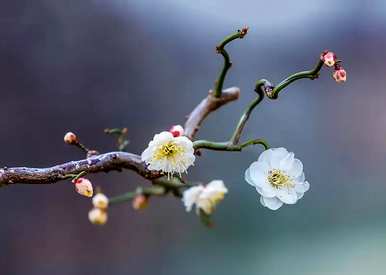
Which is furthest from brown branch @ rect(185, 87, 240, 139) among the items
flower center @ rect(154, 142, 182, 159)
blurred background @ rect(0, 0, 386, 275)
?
blurred background @ rect(0, 0, 386, 275)

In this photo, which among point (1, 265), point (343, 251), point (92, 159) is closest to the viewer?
point (92, 159)

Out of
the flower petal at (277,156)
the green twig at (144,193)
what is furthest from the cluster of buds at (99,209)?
the flower petal at (277,156)

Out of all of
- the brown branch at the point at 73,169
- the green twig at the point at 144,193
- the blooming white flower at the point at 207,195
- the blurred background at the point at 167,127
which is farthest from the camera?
the blurred background at the point at 167,127

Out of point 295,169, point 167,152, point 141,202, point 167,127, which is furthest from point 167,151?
point 167,127

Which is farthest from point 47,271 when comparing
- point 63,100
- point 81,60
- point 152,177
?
point 152,177

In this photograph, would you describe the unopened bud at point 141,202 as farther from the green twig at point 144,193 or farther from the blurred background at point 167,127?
the blurred background at point 167,127

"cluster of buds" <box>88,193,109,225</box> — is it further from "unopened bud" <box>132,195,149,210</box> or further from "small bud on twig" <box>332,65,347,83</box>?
"small bud on twig" <box>332,65,347,83</box>

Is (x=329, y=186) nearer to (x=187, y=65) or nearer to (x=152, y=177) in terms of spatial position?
(x=187, y=65)

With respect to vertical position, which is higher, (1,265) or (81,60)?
(81,60)
